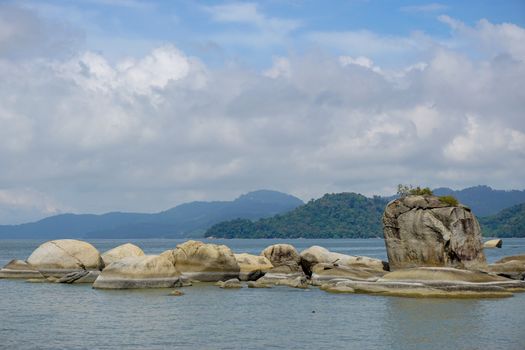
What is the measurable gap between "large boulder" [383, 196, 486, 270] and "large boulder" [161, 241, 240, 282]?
40.1 feet

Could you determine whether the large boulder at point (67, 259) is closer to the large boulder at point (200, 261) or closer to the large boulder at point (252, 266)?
the large boulder at point (200, 261)

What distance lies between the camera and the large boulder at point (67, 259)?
56.5 meters

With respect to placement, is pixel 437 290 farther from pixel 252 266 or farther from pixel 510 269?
pixel 252 266

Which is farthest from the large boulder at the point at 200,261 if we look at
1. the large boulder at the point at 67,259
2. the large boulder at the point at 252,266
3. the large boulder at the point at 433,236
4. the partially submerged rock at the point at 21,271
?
the large boulder at the point at 433,236

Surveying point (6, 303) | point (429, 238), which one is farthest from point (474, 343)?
point (6, 303)

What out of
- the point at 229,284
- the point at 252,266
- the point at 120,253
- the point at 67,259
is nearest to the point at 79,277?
the point at 67,259

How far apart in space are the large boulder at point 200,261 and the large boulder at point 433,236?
1223cm

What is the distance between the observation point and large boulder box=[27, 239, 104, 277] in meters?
56.5

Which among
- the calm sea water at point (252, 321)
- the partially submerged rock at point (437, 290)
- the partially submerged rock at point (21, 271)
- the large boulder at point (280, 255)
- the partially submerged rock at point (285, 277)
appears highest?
the large boulder at point (280, 255)

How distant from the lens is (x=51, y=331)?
3167cm

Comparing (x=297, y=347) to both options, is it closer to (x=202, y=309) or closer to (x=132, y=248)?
(x=202, y=309)

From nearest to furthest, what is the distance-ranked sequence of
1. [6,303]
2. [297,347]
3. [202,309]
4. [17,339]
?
1. [297,347]
2. [17,339]
3. [202,309]
4. [6,303]

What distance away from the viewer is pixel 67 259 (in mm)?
56750

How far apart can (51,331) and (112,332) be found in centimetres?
281
